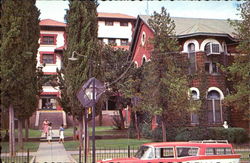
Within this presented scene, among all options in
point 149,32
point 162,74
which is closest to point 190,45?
point 149,32

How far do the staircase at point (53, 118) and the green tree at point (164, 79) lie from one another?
20248 millimetres

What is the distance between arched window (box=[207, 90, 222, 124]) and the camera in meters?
25.1

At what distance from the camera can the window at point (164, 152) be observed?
1029 cm

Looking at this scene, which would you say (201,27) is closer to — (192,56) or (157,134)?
(192,56)

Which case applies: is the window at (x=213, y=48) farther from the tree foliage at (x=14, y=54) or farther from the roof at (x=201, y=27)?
the tree foliage at (x=14, y=54)

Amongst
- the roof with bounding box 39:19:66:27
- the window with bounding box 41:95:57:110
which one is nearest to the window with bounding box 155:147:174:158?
the window with bounding box 41:95:57:110

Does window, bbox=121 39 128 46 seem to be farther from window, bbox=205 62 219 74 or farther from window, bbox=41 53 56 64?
window, bbox=205 62 219 74

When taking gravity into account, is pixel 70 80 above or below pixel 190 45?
below

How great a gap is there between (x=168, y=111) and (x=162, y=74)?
2.44 m

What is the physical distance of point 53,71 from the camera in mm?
45875

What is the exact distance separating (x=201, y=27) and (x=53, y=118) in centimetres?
2279

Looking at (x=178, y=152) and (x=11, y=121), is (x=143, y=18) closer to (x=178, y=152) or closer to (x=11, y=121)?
(x=11, y=121)

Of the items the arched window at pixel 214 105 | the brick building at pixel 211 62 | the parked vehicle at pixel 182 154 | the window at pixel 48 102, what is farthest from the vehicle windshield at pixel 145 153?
the window at pixel 48 102

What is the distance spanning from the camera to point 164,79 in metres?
19.1
